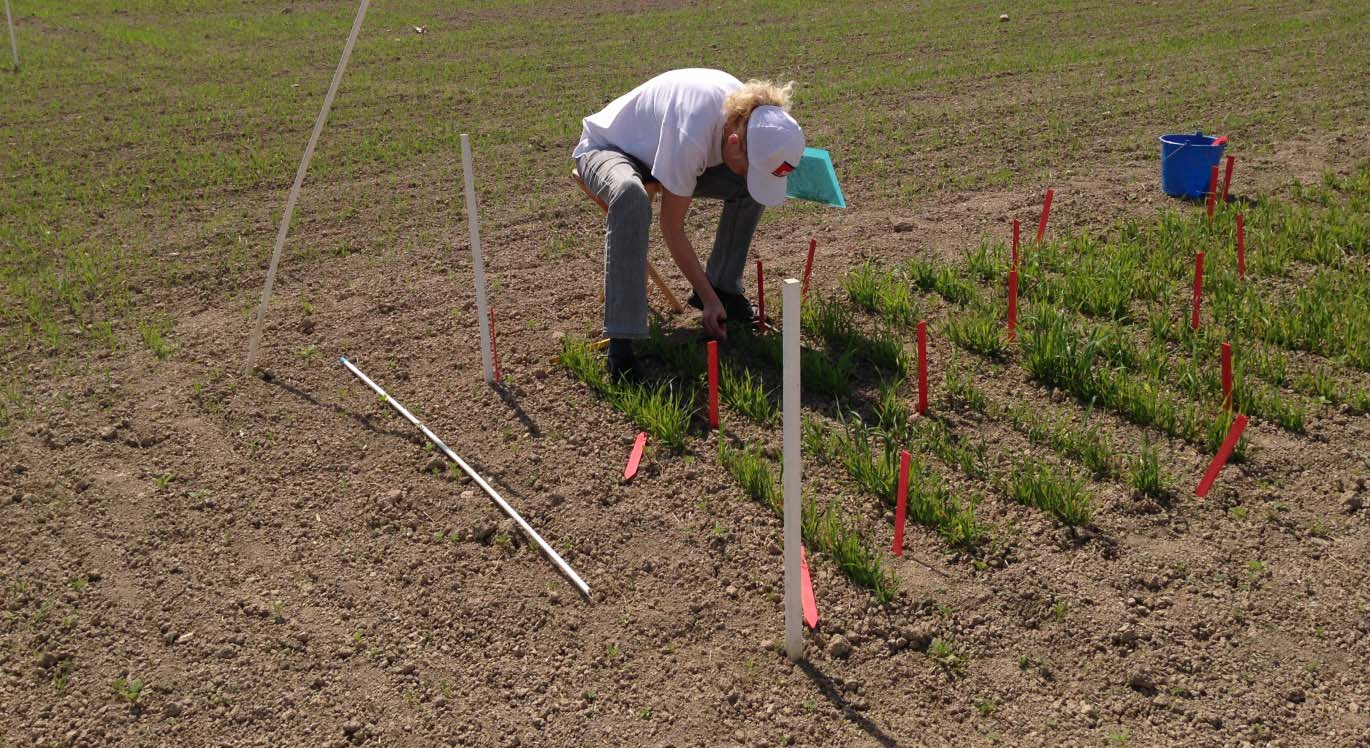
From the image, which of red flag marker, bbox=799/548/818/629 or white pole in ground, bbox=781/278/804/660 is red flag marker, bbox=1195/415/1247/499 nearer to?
red flag marker, bbox=799/548/818/629

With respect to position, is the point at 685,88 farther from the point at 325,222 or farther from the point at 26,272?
the point at 26,272

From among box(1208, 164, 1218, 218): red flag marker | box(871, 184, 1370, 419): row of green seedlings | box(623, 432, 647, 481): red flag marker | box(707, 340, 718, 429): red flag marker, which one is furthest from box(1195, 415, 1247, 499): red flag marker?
box(1208, 164, 1218, 218): red flag marker

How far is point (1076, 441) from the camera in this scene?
13.5ft

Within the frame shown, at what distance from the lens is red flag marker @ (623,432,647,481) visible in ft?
13.6

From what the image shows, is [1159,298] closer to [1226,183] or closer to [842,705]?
[1226,183]

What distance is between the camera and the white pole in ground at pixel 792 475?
262cm

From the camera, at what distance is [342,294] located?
5.91 meters

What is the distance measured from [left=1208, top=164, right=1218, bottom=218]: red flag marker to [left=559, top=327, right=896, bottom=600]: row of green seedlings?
334 cm

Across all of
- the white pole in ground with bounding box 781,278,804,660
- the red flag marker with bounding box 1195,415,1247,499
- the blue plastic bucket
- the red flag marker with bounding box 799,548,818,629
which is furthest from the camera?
the blue plastic bucket

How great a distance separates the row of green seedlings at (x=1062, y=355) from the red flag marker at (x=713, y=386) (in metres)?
1.30

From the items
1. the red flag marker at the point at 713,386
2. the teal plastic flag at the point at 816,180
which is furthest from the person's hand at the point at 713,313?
the teal plastic flag at the point at 816,180

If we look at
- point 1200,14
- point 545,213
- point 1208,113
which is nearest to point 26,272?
point 545,213

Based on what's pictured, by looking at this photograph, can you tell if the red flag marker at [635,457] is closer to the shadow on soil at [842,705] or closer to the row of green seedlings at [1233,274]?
the shadow on soil at [842,705]

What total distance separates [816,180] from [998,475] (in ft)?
5.70
